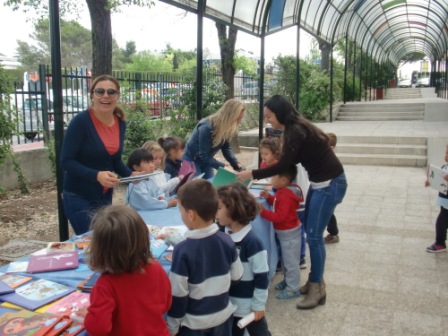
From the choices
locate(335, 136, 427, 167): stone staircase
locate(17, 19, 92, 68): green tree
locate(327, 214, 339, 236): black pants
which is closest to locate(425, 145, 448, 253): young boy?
locate(327, 214, 339, 236): black pants

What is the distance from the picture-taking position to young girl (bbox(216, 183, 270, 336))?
2484mm

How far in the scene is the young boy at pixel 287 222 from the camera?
350 cm

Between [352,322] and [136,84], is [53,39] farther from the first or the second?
[136,84]

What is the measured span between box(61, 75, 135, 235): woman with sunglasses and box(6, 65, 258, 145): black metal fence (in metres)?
3.77

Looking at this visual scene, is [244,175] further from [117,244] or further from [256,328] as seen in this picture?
[117,244]

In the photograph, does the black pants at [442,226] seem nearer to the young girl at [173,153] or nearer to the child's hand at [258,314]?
the young girl at [173,153]

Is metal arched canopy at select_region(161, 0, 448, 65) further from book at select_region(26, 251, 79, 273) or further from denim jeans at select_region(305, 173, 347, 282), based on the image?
book at select_region(26, 251, 79, 273)

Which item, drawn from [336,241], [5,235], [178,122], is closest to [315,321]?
[336,241]

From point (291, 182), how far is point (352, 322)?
1.14m

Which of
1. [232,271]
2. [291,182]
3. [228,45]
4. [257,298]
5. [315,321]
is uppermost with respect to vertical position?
[228,45]

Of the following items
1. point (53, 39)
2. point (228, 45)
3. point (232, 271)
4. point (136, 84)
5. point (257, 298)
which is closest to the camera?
point (232, 271)

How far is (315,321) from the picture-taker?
3.44 m

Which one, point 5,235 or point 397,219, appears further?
point 397,219

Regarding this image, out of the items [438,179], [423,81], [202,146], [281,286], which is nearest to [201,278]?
[281,286]
